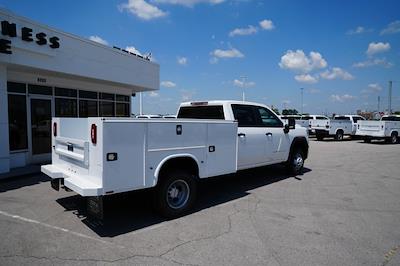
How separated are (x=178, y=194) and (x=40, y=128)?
8246 millimetres

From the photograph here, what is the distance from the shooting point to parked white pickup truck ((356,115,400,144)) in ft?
72.2

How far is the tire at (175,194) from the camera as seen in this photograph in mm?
5215

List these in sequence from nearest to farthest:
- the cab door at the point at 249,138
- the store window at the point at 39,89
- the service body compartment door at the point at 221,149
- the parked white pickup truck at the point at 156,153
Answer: the parked white pickup truck at the point at 156,153 < the service body compartment door at the point at 221,149 < the cab door at the point at 249,138 < the store window at the point at 39,89

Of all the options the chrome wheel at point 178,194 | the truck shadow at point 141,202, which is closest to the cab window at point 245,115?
the truck shadow at point 141,202

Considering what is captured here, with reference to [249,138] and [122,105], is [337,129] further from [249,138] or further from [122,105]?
[249,138]

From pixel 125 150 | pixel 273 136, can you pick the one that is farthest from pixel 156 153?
pixel 273 136

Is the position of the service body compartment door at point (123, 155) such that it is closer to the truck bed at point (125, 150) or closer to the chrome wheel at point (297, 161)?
the truck bed at point (125, 150)

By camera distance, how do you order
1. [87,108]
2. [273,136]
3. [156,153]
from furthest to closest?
[87,108]
[273,136]
[156,153]

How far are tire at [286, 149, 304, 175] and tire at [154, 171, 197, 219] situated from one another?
4533 millimetres

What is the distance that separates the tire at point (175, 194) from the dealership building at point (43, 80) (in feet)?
21.7

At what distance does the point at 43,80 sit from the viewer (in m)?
11.3

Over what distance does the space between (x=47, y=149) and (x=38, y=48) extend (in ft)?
13.1

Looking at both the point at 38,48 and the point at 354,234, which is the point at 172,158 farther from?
the point at 38,48

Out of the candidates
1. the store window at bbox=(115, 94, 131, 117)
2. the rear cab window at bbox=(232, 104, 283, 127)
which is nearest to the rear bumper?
the rear cab window at bbox=(232, 104, 283, 127)
